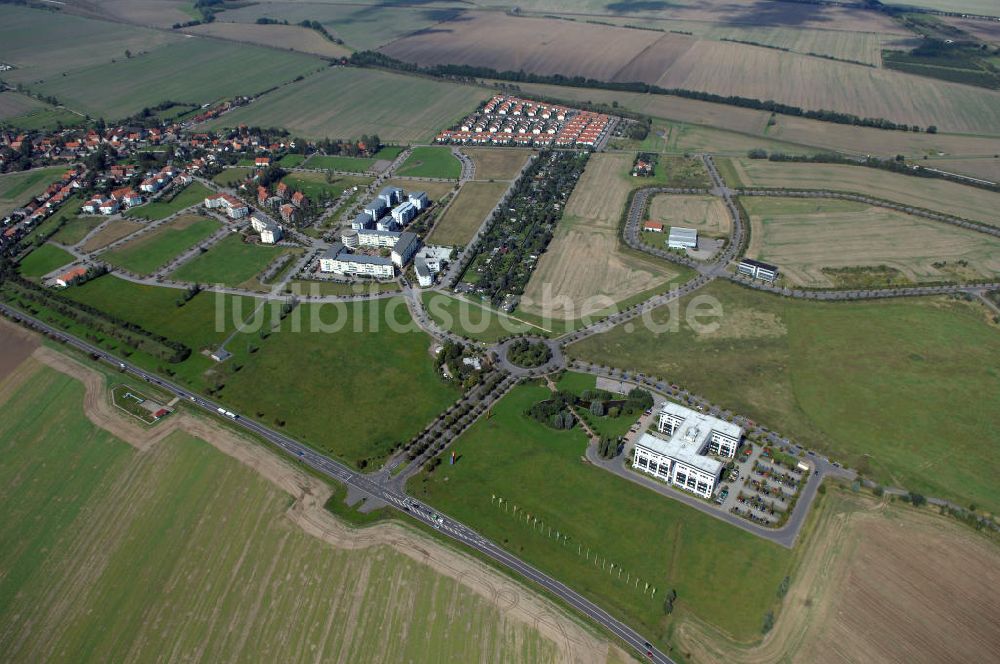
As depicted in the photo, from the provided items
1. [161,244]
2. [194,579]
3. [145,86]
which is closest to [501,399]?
[194,579]

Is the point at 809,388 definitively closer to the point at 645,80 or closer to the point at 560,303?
the point at 560,303

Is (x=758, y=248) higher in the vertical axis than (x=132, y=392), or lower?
higher

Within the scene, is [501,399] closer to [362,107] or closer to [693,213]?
[693,213]

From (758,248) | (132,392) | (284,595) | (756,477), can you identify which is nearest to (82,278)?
(132,392)

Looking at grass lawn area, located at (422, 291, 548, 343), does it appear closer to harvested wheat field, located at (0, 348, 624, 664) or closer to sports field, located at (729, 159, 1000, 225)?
harvested wheat field, located at (0, 348, 624, 664)

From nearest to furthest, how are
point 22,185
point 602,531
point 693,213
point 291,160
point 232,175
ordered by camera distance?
point 602,531 < point 693,213 < point 22,185 < point 232,175 < point 291,160

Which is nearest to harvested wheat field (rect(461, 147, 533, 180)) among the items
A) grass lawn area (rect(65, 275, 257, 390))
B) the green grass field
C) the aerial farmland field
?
the aerial farmland field

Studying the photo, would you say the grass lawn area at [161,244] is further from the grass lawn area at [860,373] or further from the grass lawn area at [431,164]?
the grass lawn area at [860,373]
